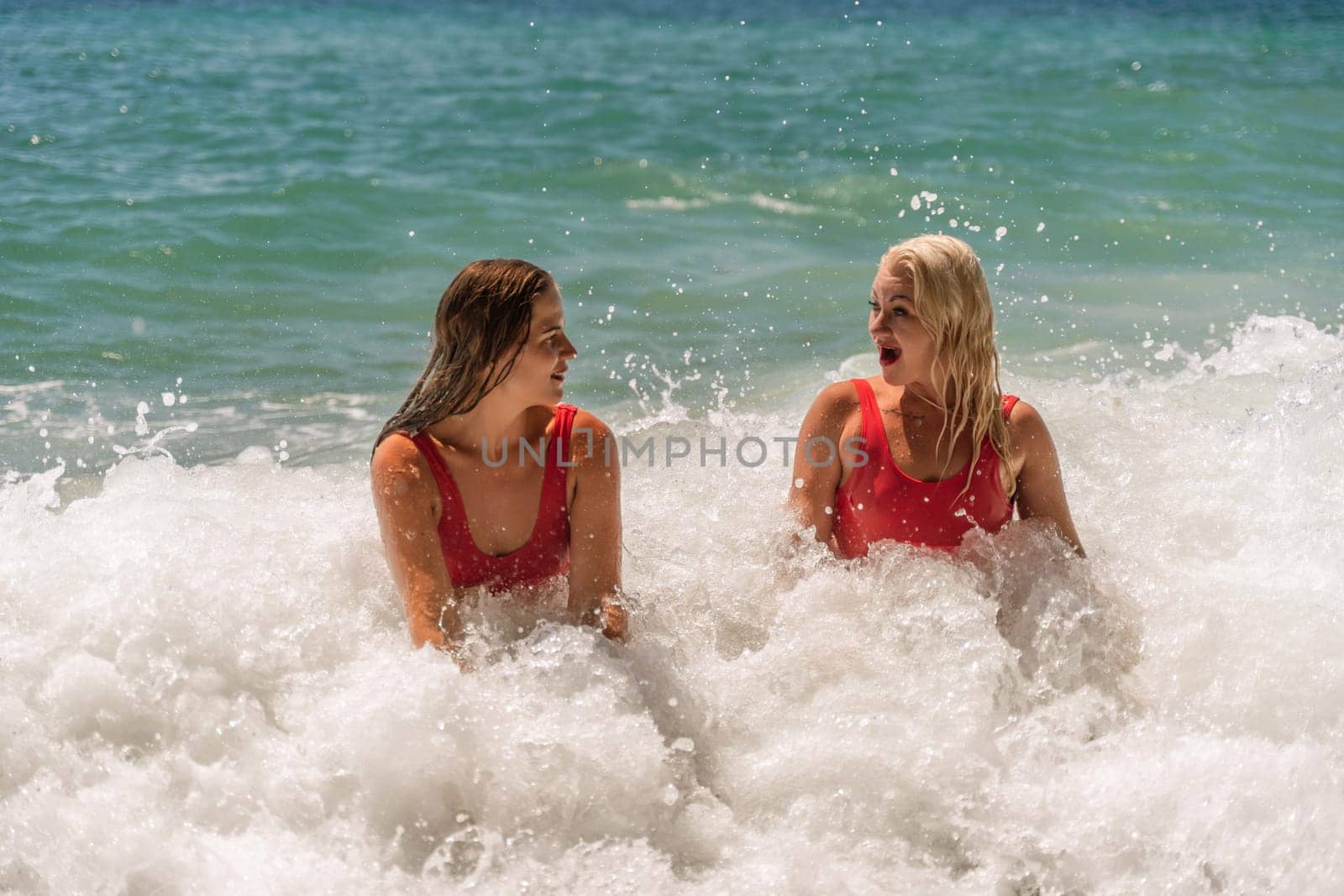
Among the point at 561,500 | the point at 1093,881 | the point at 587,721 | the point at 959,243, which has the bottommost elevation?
the point at 1093,881

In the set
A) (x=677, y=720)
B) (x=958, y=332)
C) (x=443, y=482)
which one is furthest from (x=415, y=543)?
(x=958, y=332)

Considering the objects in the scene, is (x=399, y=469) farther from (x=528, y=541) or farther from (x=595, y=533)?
(x=595, y=533)

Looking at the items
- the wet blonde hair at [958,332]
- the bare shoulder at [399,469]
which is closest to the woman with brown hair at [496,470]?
the bare shoulder at [399,469]

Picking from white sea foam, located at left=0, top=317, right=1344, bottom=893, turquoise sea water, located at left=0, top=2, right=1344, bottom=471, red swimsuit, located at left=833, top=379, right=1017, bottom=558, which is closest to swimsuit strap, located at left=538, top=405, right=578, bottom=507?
white sea foam, located at left=0, top=317, right=1344, bottom=893

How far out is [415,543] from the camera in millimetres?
3865

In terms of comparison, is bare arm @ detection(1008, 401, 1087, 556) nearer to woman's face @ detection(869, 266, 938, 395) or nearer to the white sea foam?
the white sea foam

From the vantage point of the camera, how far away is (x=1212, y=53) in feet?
58.7

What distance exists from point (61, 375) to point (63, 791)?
13.3 ft

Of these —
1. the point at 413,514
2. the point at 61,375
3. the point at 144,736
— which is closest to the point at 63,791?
the point at 144,736

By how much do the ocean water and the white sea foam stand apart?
1 cm

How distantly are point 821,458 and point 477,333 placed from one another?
1.20 metres

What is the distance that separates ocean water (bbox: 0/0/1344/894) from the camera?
11.9 feet

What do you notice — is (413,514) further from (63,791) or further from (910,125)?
(910,125)

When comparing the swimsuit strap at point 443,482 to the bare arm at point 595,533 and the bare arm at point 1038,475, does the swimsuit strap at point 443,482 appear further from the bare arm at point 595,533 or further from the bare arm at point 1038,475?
the bare arm at point 1038,475
